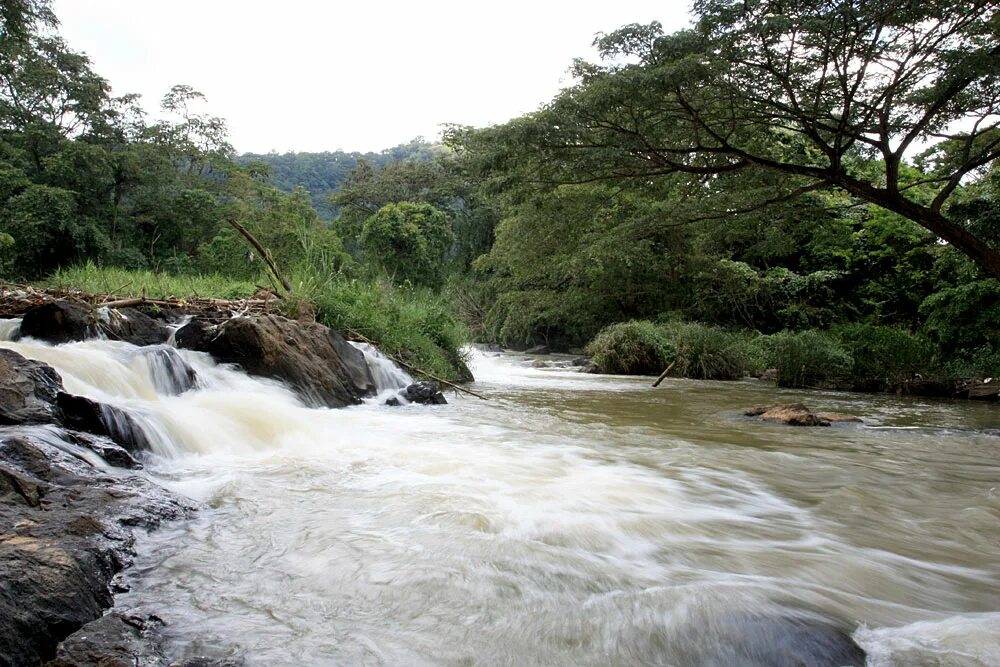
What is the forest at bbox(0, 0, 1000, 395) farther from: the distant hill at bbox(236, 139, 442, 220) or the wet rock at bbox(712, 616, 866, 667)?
the distant hill at bbox(236, 139, 442, 220)

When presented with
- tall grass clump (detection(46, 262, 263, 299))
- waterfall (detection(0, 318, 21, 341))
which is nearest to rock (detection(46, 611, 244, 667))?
waterfall (detection(0, 318, 21, 341))

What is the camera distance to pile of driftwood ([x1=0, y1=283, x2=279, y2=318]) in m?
7.00

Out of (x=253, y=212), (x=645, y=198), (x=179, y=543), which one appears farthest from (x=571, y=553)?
(x=253, y=212)

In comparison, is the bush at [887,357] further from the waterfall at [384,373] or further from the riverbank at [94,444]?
the waterfall at [384,373]

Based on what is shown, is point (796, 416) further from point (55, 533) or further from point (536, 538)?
point (55, 533)

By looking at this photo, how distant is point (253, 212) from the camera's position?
24672 mm

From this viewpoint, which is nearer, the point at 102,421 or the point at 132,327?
the point at 102,421

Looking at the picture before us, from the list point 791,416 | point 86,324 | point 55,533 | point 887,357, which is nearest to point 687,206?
point 791,416

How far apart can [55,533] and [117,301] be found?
6147mm

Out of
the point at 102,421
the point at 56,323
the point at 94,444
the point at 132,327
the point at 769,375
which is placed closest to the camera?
the point at 94,444

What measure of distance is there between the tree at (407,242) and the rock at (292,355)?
18952 millimetres

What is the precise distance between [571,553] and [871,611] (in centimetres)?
122

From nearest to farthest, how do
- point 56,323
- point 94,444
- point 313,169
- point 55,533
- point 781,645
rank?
point 781,645 < point 55,533 < point 94,444 < point 56,323 < point 313,169

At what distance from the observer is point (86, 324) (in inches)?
257
